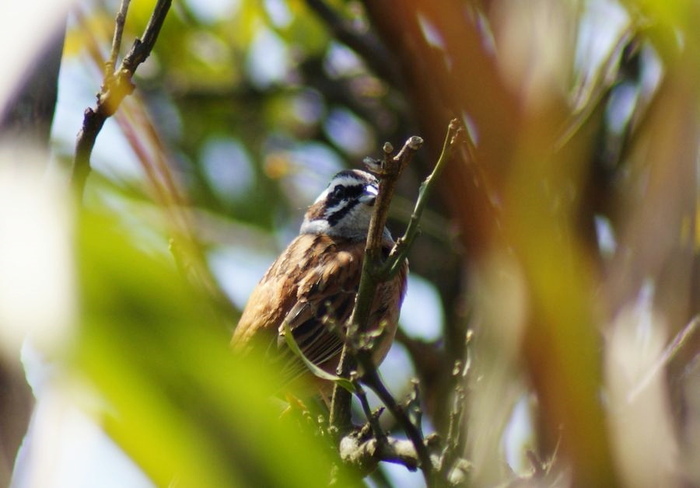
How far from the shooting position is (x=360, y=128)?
5.25 meters

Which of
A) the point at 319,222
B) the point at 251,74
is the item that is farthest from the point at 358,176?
the point at 251,74

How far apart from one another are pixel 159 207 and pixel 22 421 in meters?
0.63

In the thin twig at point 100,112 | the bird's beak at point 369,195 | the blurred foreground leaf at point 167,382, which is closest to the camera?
the blurred foreground leaf at point 167,382

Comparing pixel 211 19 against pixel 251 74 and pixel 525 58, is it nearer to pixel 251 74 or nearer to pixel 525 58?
pixel 251 74

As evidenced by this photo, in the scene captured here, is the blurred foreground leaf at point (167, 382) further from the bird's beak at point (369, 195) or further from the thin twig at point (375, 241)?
the bird's beak at point (369, 195)

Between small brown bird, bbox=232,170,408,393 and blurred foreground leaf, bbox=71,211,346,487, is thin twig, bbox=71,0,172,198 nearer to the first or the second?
blurred foreground leaf, bbox=71,211,346,487

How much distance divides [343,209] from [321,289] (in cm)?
71

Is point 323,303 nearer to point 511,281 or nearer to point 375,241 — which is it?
point 375,241

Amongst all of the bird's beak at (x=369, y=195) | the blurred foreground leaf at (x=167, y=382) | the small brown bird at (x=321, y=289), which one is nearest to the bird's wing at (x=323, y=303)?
the small brown bird at (x=321, y=289)

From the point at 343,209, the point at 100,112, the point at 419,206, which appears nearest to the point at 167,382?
the point at 100,112

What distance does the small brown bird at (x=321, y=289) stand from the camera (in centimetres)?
405

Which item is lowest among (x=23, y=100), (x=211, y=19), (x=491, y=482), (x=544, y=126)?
(x=491, y=482)

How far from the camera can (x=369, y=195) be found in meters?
4.68

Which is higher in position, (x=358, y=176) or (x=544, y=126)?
(x=544, y=126)
